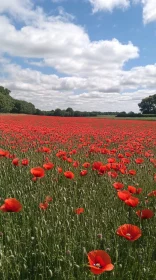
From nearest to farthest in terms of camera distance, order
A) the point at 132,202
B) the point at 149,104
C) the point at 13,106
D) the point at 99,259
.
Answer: the point at 99,259, the point at 132,202, the point at 13,106, the point at 149,104

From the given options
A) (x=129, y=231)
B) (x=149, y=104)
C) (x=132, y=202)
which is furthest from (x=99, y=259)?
(x=149, y=104)

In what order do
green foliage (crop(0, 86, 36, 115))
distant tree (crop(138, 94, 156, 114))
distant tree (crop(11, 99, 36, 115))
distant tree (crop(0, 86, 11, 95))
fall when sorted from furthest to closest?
1. distant tree (crop(0, 86, 11, 95))
2. distant tree (crop(138, 94, 156, 114))
3. distant tree (crop(11, 99, 36, 115))
4. green foliage (crop(0, 86, 36, 115))

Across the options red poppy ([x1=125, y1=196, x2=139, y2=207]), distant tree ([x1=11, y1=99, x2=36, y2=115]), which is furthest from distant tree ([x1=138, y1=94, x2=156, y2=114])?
red poppy ([x1=125, y1=196, x2=139, y2=207])

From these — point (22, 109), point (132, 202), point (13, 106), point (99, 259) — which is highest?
point (13, 106)

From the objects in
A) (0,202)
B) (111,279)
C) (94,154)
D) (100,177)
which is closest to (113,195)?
(100,177)

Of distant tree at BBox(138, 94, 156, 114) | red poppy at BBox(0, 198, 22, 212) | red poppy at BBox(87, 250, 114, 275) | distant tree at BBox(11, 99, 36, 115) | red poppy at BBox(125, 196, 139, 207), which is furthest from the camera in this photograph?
distant tree at BBox(138, 94, 156, 114)

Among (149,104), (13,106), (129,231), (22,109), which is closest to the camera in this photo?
(129,231)

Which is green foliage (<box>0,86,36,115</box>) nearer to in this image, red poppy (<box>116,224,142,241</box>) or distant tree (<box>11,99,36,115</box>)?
distant tree (<box>11,99,36,115</box>)

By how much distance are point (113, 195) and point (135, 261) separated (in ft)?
4.49

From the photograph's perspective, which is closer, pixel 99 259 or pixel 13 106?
pixel 99 259

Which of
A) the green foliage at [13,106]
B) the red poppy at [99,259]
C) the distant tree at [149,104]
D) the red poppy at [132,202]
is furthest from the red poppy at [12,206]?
the distant tree at [149,104]

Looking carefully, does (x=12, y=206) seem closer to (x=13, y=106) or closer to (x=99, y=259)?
(x=99, y=259)

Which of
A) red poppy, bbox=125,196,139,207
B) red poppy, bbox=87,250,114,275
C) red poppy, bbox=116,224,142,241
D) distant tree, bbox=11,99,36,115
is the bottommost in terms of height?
red poppy, bbox=87,250,114,275

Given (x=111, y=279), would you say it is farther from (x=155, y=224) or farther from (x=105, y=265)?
(x=155, y=224)
